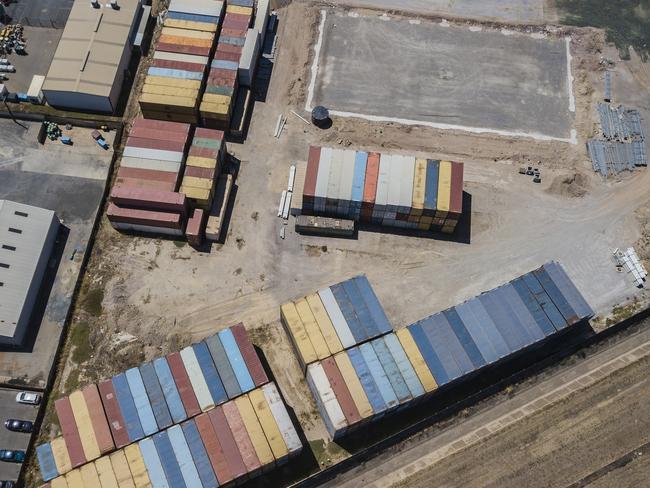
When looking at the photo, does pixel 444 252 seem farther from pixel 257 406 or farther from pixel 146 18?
pixel 146 18

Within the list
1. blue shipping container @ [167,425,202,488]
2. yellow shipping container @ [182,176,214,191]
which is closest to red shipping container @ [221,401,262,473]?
blue shipping container @ [167,425,202,488]

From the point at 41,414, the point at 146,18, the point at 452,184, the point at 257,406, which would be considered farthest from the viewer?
the point at 146,18

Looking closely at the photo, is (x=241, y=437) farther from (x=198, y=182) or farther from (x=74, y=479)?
(x=198, y=182)

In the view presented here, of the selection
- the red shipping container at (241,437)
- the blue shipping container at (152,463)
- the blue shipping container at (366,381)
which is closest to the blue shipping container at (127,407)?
the blue shipping container at (152,463)

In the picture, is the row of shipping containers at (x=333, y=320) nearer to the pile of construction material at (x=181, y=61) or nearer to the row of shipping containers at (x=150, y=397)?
the row of shipping containers at (x=150, y=397)

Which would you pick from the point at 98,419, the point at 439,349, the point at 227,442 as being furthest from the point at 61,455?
the point at 439,349

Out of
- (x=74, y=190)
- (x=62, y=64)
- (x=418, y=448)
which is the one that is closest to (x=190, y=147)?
(x=74, y=190)
